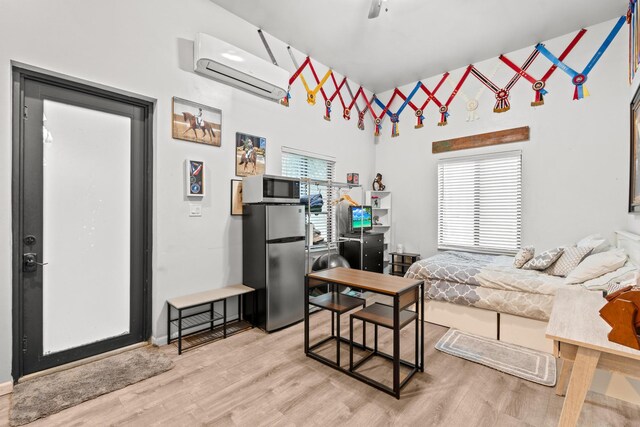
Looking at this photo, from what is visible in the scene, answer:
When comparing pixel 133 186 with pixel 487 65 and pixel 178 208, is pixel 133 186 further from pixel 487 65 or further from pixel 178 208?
pixel 487 65

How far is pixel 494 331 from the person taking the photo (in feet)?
9.71

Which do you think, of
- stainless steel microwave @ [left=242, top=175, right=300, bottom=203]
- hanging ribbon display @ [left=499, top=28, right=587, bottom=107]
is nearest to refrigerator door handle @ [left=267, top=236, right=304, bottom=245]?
stainless steel microwave @ [left=242, top=175, right=300, bottom=203]

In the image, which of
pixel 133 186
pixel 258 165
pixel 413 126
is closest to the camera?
pixel 133 186

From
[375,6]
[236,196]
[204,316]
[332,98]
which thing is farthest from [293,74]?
[204,316]

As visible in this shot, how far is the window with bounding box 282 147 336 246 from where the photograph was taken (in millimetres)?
4191

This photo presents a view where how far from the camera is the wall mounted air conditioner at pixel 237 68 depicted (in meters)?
2.92

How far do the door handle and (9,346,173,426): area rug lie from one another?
0.82 meters

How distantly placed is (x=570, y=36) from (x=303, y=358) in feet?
16.3

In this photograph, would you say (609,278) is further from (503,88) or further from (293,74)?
(293,74)

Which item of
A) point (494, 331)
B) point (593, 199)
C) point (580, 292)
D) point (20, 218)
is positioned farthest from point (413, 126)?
point (20, 218)

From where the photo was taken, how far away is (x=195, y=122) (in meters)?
3.06

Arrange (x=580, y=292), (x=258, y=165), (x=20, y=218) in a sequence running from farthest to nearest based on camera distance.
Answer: (x=258, y=165) → (x=20, y=218) → (x=580, y=292)

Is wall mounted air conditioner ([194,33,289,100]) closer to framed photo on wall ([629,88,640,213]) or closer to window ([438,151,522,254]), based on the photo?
window ([438,151,522,254])

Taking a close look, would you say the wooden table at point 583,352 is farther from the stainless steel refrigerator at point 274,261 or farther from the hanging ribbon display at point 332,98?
the hanging ribbon display at point 332,98
